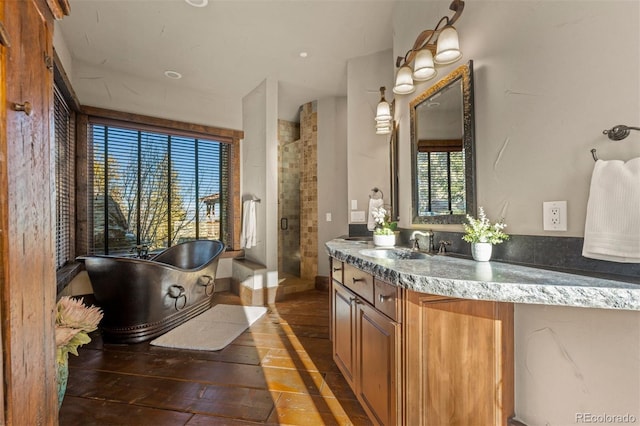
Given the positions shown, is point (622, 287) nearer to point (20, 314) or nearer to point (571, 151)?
point (571, 151)

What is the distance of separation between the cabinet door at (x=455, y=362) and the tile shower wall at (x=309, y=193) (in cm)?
335

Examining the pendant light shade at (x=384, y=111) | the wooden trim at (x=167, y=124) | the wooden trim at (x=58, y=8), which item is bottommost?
the wooden trim at (x=58, y=8)

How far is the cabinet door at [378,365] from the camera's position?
4.17ft

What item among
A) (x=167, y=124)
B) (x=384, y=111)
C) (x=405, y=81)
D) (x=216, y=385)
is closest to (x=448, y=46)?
(x=405, y=81)

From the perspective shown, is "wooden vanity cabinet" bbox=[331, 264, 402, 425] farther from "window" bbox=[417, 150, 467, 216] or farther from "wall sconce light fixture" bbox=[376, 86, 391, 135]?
"wall sconce light fixture" bbox=[376, 86, 391, 135]

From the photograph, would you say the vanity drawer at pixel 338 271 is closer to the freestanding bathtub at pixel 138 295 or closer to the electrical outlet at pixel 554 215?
the electrical outlet at pixel 554 215

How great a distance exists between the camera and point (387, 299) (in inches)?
52.8

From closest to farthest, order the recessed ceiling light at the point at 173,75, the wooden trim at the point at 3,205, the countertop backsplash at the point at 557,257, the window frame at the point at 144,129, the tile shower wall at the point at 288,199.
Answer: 1. the wooden trim at the point at 3,205
2. the countertop backsplash at the point at 557,257
3. the window frame at the point at 144,129
4. the recessed ceiling light at the point at 173,75
5. the tile shower wall at the point at 288,199

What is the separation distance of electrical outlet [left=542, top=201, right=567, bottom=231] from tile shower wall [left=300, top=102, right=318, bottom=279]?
11.3 feet

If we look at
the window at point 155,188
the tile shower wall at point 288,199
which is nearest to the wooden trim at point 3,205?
the window at point 155,188

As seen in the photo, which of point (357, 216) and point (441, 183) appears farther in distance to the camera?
point (357, 216)

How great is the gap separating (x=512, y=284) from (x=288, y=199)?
443 cm

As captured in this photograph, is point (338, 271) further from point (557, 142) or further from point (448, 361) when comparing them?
point (557, 142)

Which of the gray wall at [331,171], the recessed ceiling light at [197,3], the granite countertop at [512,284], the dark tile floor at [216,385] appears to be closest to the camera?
the granite countertop at [512,284]
